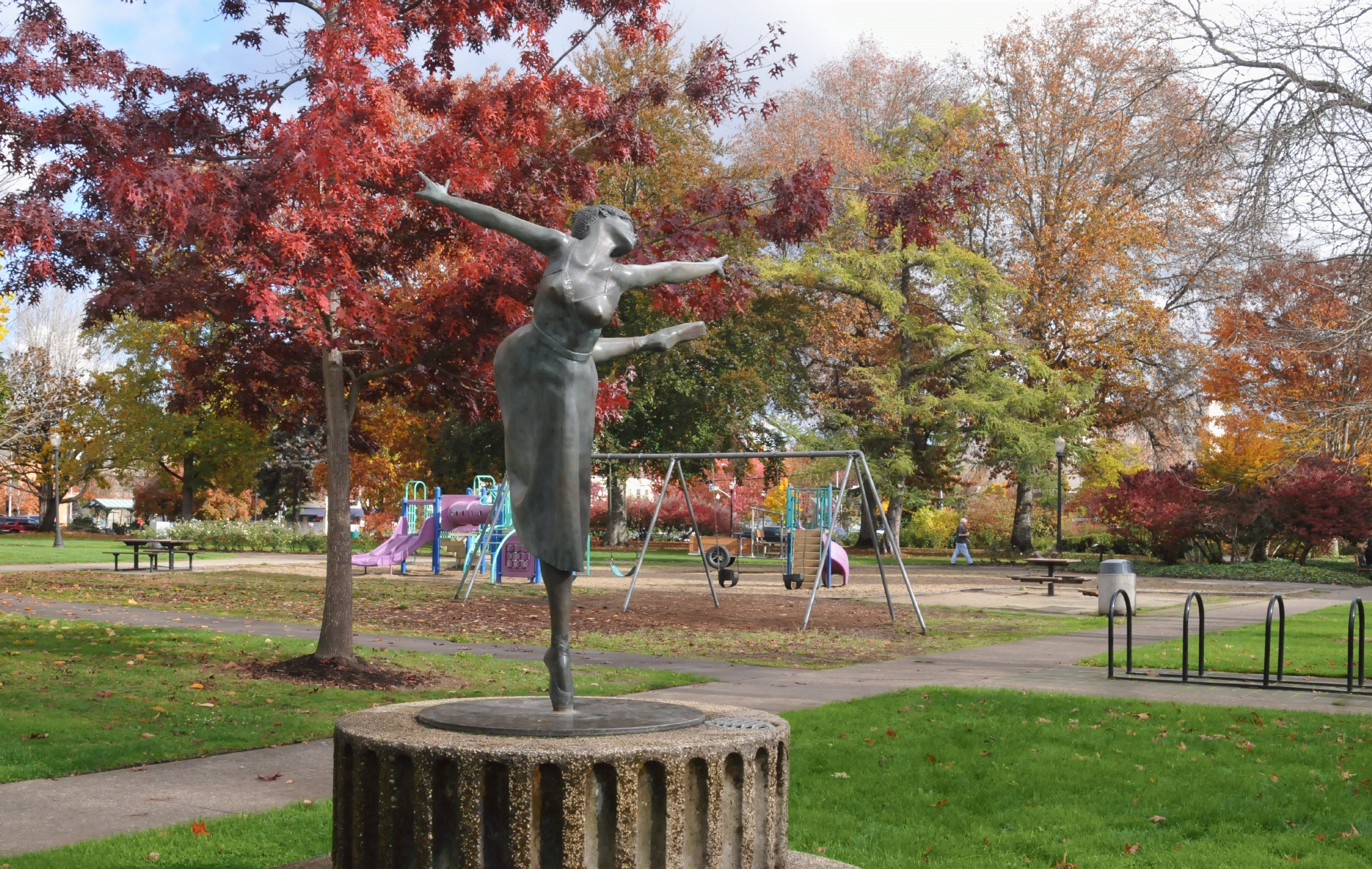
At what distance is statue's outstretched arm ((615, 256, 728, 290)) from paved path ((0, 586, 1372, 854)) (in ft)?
6.00

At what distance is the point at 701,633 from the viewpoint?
15602 mm

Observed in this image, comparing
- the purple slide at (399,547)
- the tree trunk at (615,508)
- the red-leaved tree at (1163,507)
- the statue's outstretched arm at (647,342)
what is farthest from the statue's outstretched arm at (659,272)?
the tree trunk at (615,508)

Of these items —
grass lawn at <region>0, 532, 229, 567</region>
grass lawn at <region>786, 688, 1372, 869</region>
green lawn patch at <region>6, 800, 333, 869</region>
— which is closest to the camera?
green lawn patch at <region>6, 800, 333, 869</region>

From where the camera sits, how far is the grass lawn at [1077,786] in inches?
221

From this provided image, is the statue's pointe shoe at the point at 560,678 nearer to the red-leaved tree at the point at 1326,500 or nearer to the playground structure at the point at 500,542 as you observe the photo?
the playground structure at the point at 500,542

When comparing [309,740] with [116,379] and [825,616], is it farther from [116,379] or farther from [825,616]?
[116,379]

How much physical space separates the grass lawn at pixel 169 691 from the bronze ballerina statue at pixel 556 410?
3.83 metres

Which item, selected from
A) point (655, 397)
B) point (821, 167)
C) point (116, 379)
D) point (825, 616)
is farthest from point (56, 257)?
point (116, 379)

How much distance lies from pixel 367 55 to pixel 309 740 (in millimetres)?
5645

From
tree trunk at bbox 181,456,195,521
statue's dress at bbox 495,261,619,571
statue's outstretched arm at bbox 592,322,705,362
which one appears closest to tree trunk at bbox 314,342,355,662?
statue's outstretched arm at bbox 592,322,705,362

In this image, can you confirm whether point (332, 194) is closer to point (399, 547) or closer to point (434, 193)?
point (434, 193)

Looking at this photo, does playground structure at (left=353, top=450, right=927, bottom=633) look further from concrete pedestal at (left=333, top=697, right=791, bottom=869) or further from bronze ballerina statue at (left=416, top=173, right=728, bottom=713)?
concrete pedestal at (left=333, top=697, right=791, bottom=869)

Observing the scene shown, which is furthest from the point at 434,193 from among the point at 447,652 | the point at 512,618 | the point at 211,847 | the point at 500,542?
the point at 500,542

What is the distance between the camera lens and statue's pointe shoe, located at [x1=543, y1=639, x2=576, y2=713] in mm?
4480
